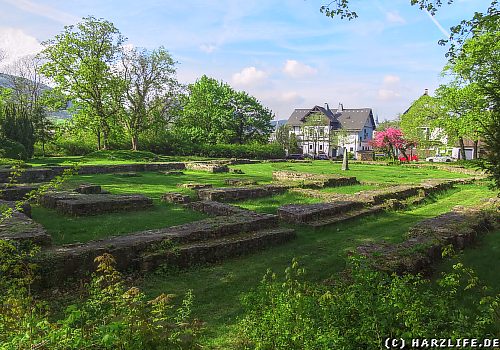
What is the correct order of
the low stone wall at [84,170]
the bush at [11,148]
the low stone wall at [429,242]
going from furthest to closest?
the bush at [11,148], the low stone wall at [84,170], the low stone wall at [429,242]

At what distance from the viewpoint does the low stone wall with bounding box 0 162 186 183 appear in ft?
52.1

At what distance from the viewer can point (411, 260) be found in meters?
5.68

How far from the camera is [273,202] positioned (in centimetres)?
1252

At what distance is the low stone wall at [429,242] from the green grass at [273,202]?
4616 millimetres

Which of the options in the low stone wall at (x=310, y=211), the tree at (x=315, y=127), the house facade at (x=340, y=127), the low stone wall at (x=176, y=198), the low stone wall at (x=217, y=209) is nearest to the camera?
the low stone wall at (x=310, y=211)

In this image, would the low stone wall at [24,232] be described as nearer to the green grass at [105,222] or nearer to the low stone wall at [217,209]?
the green grass at [105,222]

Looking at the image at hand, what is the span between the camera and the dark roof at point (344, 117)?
71.4m

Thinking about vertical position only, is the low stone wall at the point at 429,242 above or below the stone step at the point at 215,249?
above

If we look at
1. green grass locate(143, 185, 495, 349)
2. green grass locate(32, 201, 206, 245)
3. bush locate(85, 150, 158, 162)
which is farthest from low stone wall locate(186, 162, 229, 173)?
green grass locate(143, 185, 495, 349)

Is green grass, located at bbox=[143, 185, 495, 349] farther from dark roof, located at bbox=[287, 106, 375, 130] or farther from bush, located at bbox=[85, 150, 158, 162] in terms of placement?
A: dark roof, located at bbox=[287, 106, 375, 130]

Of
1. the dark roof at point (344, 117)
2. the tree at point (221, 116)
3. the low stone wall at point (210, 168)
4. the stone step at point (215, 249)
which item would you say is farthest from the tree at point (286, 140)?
the stone step at point (215, 249)

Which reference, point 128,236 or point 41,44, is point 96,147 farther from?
point 128,236

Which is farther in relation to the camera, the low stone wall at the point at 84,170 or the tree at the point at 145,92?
the tree at the point at 145,92

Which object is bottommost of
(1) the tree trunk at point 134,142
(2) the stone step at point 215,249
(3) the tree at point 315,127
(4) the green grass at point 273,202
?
(2) the stone step at point 215,249
